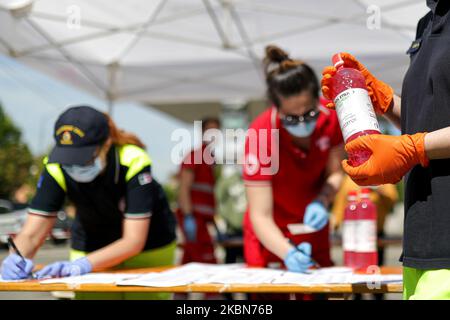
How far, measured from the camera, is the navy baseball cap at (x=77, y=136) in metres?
2.36

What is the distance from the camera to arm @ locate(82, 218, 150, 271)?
8.02 feet

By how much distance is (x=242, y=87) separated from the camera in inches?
291

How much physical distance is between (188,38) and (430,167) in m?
5.36

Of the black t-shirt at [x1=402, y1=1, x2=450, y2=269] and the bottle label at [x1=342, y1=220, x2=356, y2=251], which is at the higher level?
the black t-shirt at [x1=402, y1=1, x2=450, y2=269]

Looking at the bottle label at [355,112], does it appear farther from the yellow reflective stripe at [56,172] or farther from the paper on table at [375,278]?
the yellow reflective stripe at [56,172]

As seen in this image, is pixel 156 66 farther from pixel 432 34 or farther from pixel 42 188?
pixel 432 34

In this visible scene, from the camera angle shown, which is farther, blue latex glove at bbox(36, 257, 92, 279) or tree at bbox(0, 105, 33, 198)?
tree at bbox(0, 105, 33, 198)

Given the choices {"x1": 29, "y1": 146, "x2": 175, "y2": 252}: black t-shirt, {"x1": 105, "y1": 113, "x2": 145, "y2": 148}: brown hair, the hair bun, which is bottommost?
{"x1": 29, "y1": 146, "x2": 175, "y2": 252}: black t-shirt

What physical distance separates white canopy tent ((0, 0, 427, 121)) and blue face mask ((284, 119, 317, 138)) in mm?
3424

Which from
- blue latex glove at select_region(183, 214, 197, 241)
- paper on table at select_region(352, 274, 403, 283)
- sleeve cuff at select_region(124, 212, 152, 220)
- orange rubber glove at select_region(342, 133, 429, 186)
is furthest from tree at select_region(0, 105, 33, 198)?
orange rubber glove at select_region(342, 133, 429, 186)

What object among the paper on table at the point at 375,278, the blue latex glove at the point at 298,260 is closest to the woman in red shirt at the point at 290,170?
the blue latex glove at the point at 298,260

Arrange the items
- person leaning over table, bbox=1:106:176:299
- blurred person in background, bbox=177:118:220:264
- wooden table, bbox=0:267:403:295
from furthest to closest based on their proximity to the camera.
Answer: blurred person in background, bbox=177:118:220:264 < person leaning over table, bbox=1:106:176:299 < wooden table, bbox=0:267:403:295

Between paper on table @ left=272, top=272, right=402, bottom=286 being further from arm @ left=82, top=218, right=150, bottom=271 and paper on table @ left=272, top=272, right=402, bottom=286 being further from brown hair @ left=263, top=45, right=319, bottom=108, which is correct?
brown hair @ left=263, top=45, right=319, bottom=108

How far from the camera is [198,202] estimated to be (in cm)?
570
